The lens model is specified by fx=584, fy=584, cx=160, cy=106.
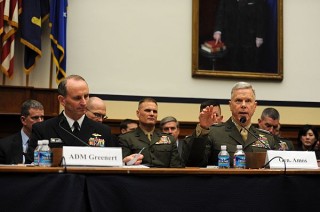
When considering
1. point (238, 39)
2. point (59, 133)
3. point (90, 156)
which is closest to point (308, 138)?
point (238, 39)

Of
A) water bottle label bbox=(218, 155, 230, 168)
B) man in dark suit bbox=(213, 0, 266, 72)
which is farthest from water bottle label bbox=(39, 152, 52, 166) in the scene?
man in dark suit bbox=(213, 0, 266, 72)

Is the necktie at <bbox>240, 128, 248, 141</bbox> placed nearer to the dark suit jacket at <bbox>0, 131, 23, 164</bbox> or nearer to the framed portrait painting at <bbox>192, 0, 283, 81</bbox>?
the dark suit jacket at <bbox>0, 131, 23, 164</bbox>

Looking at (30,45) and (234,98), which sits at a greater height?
(30,45)

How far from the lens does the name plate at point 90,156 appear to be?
11.6 feet

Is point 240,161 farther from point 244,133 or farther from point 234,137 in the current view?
point 244,133

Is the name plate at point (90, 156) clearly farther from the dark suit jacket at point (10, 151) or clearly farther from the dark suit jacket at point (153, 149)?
the dark suit jacket at point (10, 151)

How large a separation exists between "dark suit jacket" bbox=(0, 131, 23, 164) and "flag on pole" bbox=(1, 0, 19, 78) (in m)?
1.67

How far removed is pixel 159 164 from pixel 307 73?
3.88 meters

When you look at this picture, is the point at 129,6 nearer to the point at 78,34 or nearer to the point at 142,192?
the point at 78,34

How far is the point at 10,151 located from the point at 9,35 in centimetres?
208

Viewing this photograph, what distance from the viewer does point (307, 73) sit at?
28.1 ft

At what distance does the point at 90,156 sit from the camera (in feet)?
11.8

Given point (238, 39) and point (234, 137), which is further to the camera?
point (238, 39)

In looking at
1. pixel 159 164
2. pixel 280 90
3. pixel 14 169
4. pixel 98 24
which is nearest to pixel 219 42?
pixel 280 90
